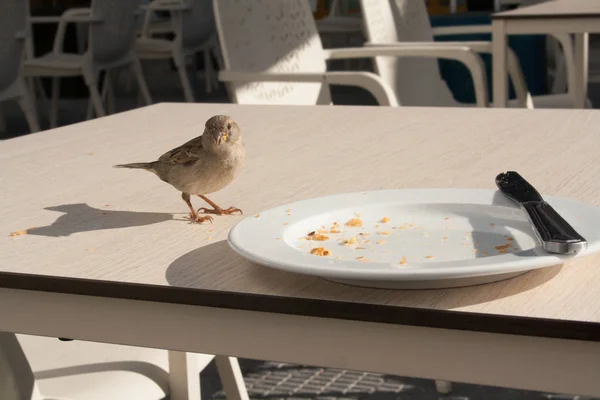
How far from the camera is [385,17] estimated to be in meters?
3.22

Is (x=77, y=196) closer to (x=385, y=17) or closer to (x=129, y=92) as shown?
(x=385, y=17)

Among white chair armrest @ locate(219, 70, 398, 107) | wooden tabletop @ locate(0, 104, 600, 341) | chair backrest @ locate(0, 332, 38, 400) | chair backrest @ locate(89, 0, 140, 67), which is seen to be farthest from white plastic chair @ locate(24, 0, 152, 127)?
chair backrest @ locate(0, 332, 38, 400)

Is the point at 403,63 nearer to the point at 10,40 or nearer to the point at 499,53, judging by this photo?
the point at 499,53

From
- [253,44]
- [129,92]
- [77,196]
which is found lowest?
[129,92]

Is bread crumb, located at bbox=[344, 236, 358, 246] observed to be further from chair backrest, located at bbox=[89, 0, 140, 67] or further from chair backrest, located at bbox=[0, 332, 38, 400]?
chair backrest, located at bbox=[89, 0, 140, 67]

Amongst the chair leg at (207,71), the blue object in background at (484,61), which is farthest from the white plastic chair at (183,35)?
the blue object in background at (484,61)

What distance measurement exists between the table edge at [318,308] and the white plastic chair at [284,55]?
5.42 ft

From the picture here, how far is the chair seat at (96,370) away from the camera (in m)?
1.23

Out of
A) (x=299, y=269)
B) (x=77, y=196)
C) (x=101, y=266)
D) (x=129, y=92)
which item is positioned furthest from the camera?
(x=129, y=92)

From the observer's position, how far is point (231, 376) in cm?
156

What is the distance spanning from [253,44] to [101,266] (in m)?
1.78

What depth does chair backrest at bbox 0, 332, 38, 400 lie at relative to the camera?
1.10 metres

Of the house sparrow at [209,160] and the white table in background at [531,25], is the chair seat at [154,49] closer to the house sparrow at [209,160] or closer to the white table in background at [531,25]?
the white table in background at [531,25]

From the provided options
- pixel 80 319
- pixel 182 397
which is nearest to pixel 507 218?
pixel 80 319
